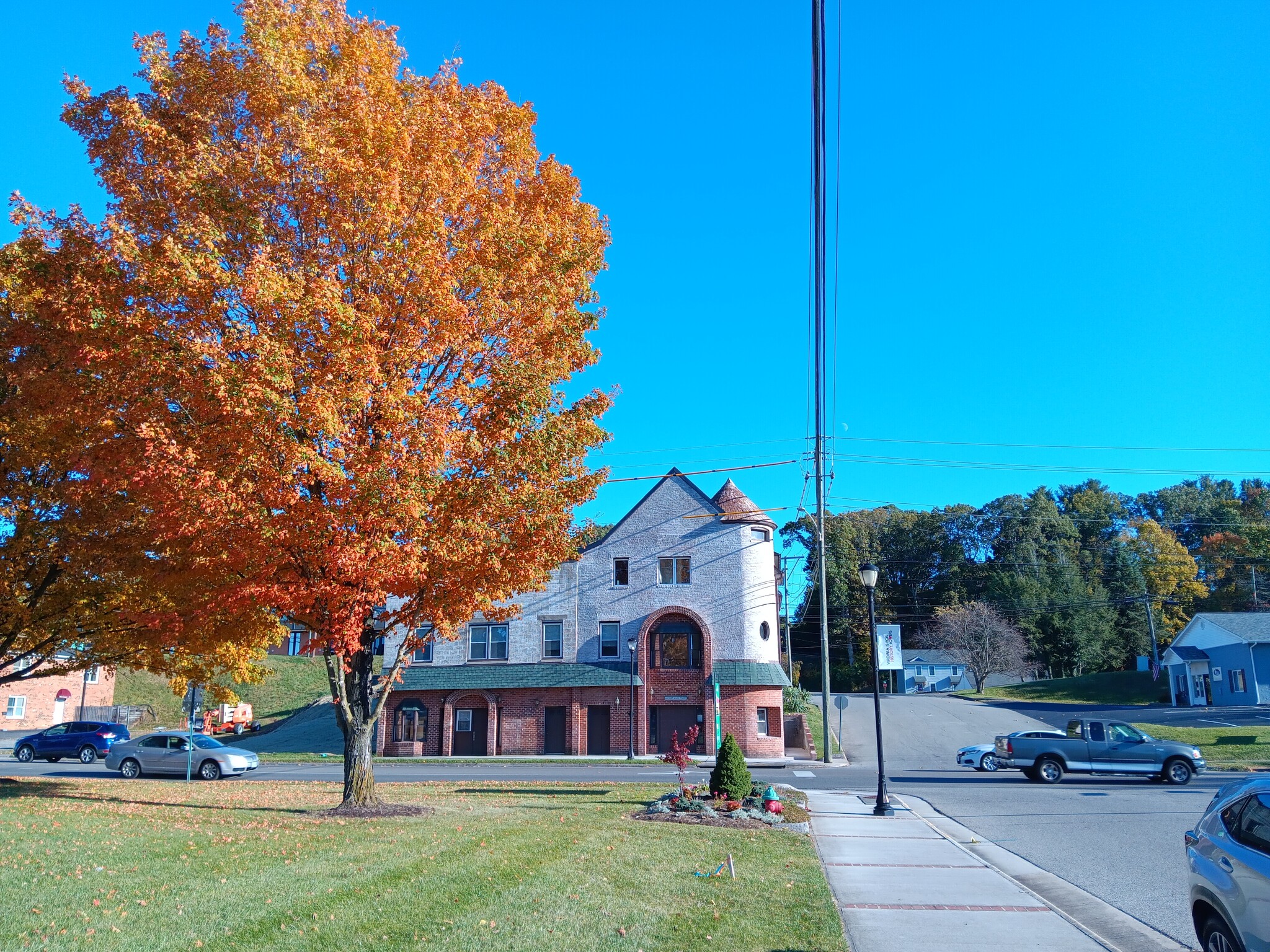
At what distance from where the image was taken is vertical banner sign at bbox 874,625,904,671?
2680 cm

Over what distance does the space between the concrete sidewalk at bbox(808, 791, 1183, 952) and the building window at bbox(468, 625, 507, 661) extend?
2799 centimetres

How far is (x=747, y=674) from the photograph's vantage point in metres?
37.2

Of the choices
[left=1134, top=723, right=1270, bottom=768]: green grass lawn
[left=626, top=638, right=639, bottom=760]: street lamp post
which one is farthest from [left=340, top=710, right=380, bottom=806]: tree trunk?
[left=1134, top=723, right=1270, bottom=768]: green grass lawn

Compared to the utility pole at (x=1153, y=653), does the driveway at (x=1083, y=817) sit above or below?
below

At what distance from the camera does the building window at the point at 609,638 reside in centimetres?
3934

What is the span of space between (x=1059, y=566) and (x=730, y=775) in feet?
257

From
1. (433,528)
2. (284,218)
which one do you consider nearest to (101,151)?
(284,218)

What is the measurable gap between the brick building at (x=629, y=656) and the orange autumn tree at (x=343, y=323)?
2482 centimetres

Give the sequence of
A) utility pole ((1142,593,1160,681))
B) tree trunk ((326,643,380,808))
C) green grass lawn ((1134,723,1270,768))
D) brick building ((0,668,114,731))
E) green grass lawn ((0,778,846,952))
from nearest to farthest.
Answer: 1. green grass lawn ((0,778,846,952))
2. tree trunk ((326,643,380,808))
3. green grass lawn ((1134,723,1270,768))
4. brick building ((0,668,114,731))
5. utility pole ((1142,593,1160,681))

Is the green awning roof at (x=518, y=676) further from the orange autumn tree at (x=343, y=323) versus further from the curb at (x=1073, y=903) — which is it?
the curb at (x=1073, y=903)

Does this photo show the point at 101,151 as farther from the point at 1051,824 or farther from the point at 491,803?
the point at 1051,824

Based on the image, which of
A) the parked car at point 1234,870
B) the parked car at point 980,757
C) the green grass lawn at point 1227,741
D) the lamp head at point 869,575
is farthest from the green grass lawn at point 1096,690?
the parked car at point 1234,870

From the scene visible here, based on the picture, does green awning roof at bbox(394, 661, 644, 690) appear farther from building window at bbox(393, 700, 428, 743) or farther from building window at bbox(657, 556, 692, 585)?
building window at bbox(657, 556, 692, 585)

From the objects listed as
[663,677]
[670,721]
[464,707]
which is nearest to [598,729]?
[670,721]
